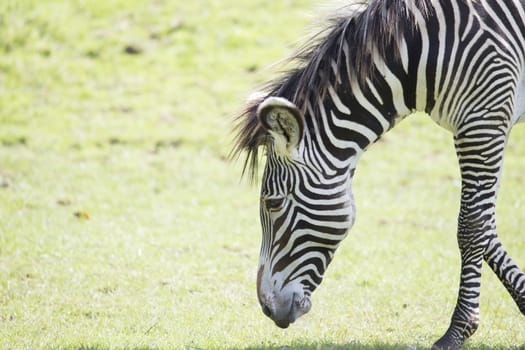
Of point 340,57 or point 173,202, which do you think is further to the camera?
point 173,202

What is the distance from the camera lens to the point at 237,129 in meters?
5.61

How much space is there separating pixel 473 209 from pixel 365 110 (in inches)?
48.3

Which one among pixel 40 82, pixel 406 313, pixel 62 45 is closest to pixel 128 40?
pixel 62 45

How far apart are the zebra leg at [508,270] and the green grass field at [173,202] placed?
51 cm

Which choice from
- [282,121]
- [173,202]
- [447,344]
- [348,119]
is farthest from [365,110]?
[173,202]

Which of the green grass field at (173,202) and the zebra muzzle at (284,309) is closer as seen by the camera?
the zebra muzzle at (284,309)

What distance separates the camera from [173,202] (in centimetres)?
1147

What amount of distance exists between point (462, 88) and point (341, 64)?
3.30 feet

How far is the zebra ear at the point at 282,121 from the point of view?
499cm

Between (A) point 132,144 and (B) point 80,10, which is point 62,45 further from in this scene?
(A) point 132,144

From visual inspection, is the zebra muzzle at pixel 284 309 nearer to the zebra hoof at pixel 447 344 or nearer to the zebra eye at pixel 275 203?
the zebra eye at pixel 275 203

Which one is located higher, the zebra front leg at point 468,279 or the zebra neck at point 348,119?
the zebra neck at point 348,119

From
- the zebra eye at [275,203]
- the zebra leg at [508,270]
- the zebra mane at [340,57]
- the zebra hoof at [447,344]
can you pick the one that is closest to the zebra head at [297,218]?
the zebra eye at [275,203]

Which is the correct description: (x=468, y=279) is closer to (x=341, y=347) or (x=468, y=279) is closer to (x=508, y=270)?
(x=508, y=270)
